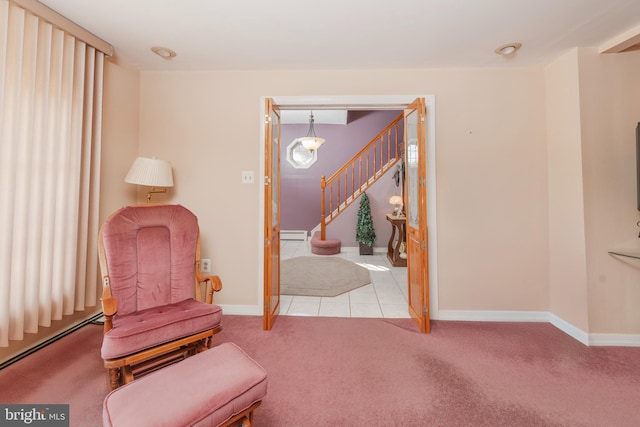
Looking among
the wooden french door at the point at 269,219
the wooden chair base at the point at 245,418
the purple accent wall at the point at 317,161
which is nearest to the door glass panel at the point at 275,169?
the wooden french door at the point at 269,219

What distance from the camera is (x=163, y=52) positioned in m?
2.41

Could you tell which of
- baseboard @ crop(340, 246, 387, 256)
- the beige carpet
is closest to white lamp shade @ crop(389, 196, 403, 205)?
baseboard @ crop(340, 246, 387, 256)

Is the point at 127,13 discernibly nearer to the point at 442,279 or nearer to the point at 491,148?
the point at 491,148

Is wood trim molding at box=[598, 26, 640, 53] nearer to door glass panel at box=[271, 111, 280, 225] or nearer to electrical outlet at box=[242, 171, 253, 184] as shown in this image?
door glass panel at box=[271, 111, 280, 225]

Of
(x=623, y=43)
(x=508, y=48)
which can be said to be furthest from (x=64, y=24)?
(x=623, y=43)

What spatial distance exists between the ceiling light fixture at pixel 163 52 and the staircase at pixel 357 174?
13.4 feet

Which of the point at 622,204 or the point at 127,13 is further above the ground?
the point at 127,13

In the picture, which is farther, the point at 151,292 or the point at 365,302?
the point at 365,302

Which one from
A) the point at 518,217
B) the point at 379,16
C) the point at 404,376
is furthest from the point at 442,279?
the point at 379,16

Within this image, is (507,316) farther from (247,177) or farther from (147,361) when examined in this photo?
(147,361)

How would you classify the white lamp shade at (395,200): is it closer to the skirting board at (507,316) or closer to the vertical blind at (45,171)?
the skirting board at (507,316)

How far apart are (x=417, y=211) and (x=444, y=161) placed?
0.57 metres

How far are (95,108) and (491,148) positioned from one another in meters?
3.71

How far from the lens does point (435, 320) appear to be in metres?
2.66
